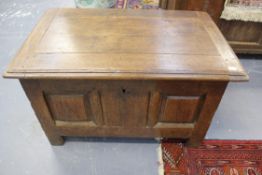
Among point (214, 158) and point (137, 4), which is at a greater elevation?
point (137, 4)

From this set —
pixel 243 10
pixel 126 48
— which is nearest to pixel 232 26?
pixel 243 10

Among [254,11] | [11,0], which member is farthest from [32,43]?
[11,0]

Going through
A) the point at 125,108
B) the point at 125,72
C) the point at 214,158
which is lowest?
the point at 214,158

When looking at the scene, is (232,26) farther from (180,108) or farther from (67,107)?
(67,107)

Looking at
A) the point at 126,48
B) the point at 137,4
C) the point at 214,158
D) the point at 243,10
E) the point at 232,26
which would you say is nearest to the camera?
the point at 126,48

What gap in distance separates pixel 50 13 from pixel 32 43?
31 centimetres

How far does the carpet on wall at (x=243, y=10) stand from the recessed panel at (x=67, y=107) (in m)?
1.18

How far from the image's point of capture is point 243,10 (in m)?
1.40

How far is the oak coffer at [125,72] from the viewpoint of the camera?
2.49 ft

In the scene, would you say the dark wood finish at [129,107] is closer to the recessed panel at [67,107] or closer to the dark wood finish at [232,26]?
the recessed panel at [67,107]

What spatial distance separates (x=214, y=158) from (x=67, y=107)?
2.77 feet

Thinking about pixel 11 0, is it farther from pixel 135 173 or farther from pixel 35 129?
pixel 135 173

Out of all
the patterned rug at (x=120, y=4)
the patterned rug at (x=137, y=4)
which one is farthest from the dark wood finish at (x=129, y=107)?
the patterned rug at (x=137, y=4)

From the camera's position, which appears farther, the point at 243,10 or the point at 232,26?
the point at 232,26
